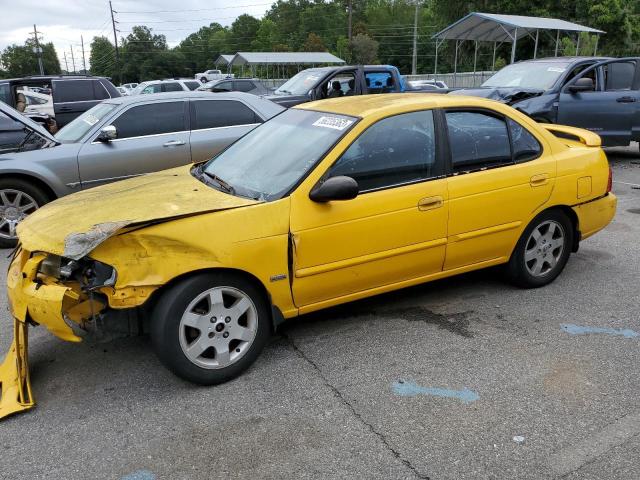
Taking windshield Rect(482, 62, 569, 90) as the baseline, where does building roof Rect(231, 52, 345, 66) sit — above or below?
above

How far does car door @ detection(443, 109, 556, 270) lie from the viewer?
3.88m

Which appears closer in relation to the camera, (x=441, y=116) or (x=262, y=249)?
(x=262, y=249)

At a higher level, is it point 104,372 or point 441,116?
point 441,116

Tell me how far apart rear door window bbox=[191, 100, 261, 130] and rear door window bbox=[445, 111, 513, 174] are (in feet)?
12.8

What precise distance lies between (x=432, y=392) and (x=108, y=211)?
7.14 ft

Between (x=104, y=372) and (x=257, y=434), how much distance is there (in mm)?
1202

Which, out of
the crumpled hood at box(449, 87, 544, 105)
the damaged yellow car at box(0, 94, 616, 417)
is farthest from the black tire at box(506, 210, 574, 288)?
the crumpled hood at box(449, 87, 544, 105)

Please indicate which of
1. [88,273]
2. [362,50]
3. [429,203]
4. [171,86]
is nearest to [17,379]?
[88,273]

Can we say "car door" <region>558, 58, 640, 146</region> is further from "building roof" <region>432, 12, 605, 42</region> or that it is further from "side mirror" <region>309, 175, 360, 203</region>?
"building roof" <region>432, 12, 605, 42</region>

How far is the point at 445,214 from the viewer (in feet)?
12.4

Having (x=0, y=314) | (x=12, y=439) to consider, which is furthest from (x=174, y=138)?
(x=12, y=439)

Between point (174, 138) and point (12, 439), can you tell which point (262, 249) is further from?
point (174, 138)

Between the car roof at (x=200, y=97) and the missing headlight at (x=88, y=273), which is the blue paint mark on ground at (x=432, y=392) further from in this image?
the car roof at (x=200, y=97)

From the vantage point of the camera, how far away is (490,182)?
156 inches
